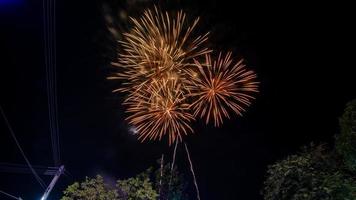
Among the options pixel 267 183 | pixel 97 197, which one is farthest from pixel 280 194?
pixel 97 197

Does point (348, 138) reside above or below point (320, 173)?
above

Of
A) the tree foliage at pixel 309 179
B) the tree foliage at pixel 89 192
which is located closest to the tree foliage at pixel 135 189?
the tree foliage at pixel 89 192

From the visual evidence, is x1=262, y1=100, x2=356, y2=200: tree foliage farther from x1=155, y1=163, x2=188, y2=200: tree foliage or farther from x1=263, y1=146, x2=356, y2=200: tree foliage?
x1=155, y1=163, x2=188, y2=200: tree foliage

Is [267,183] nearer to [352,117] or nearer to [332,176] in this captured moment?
[332,176]

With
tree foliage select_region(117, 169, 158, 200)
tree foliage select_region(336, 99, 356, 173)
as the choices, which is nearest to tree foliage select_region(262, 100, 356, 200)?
tree foliage select_region(336, 99, 356, 173)

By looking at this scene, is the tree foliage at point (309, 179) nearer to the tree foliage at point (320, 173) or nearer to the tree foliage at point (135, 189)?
the tree foliage at point (320, 173)

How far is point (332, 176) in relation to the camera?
32.7ft

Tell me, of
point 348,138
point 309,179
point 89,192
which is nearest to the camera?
point 348,138

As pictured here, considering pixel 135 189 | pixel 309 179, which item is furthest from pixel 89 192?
pixel 309 179

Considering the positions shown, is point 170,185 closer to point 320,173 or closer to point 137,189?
point 137,189

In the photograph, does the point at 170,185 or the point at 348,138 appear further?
the point at 170,185

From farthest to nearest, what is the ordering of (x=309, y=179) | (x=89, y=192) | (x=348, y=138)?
(x=89, y=192)
(x=309, y=179)
(x=348, y=138)

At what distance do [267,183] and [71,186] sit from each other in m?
9.00

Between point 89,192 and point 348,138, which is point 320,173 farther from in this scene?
point 89,192
